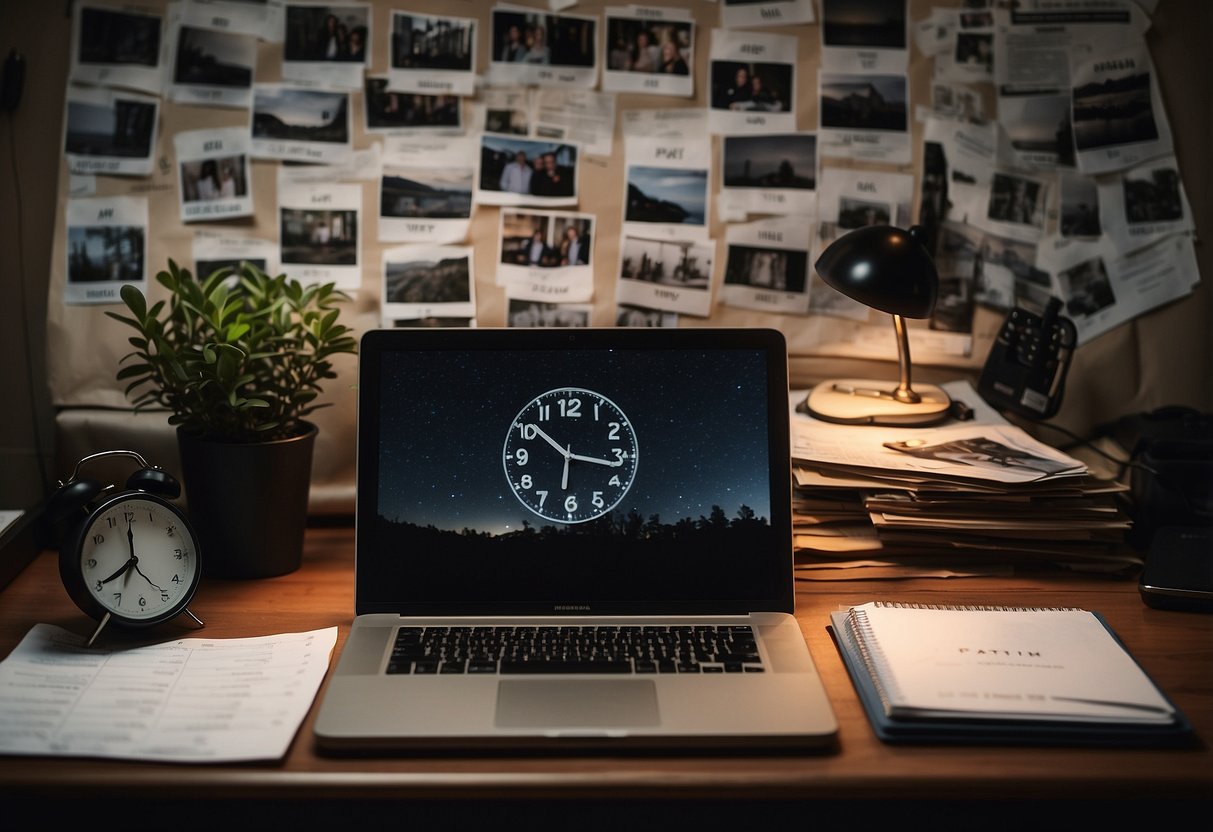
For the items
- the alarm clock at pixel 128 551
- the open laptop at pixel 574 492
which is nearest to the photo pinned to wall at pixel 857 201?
the open laptop at pixel 574 492

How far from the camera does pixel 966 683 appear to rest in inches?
31.1

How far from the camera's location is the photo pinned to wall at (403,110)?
122cm

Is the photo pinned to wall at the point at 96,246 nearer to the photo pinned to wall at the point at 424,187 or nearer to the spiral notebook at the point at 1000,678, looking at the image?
the photo pinned to wall at the point at 424,187

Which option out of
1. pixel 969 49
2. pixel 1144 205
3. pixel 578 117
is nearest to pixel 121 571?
pixel 578 117

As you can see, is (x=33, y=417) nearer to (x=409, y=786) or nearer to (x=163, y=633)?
(x=163, y=633)

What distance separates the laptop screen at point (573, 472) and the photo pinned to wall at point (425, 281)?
26 cm

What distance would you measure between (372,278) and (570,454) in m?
0.43

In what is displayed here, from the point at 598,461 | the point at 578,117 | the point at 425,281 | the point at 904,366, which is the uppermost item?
the point at 578,117

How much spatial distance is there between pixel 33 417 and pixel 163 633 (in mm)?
510

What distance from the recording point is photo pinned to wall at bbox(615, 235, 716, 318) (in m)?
1.25

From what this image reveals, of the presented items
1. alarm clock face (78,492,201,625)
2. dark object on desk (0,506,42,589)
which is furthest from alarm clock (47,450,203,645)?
dark object on desk (0,506,42,589)

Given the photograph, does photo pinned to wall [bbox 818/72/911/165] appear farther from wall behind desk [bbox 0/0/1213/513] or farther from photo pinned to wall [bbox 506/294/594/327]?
photo pinned to wall [bbox 506/294/594/327]

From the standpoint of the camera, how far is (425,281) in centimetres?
124

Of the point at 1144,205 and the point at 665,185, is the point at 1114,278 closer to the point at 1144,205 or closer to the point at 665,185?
the point at 1144,205
